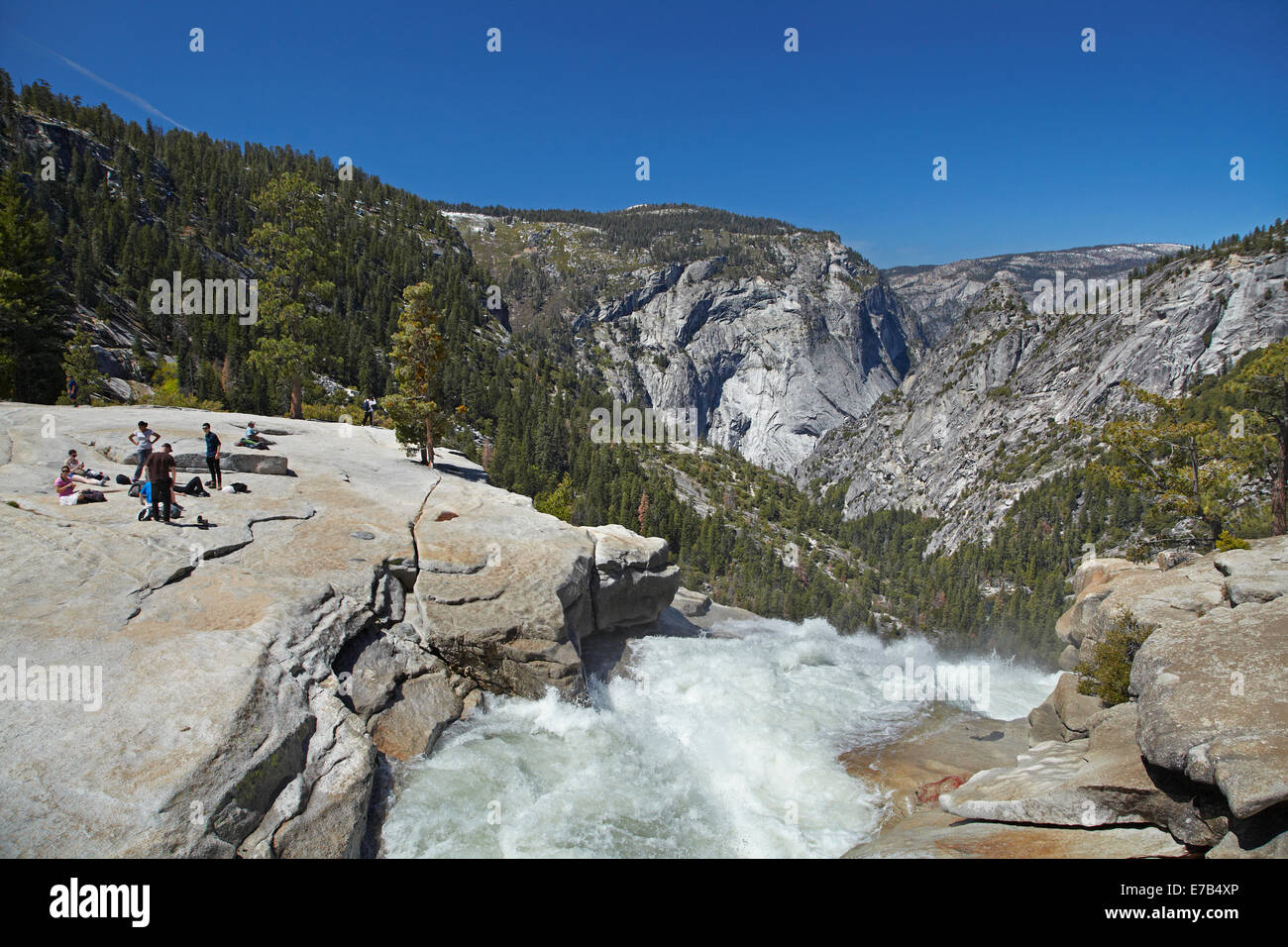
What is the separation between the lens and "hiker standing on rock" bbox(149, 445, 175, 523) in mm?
17859

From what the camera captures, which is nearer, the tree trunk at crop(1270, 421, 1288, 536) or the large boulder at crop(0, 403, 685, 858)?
the large boulder at crop(0, 403, 685, 858)

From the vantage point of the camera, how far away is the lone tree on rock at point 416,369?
106 ft

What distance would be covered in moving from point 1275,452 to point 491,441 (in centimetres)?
10288

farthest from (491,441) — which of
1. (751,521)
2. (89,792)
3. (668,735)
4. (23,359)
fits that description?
(89,792)

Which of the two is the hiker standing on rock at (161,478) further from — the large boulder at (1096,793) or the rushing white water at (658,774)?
the large boulder at (1096,793)

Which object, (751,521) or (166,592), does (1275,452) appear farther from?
(751,521)

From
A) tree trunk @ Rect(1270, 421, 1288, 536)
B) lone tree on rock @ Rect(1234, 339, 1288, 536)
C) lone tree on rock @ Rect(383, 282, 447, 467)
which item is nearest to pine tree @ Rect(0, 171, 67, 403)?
lone tree on rock @ Rect(383, 282, 447, 467)

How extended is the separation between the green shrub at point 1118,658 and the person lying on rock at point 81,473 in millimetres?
33027

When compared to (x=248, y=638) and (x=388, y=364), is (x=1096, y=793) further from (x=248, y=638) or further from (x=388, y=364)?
(x=388, y=364)

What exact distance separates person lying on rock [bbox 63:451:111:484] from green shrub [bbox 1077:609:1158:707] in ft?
108

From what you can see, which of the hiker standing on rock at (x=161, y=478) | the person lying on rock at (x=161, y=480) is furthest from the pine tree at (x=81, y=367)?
the hiker standing on rock at (x=161, y=478)

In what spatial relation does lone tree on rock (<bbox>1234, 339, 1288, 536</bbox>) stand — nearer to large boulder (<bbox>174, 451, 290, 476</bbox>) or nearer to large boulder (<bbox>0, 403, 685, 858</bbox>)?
large boulder (<bbox>0, 403, 685, 858</bbox>)

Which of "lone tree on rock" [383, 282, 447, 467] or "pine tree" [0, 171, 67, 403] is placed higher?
"pine tree" [0, 171, 67, 403]
